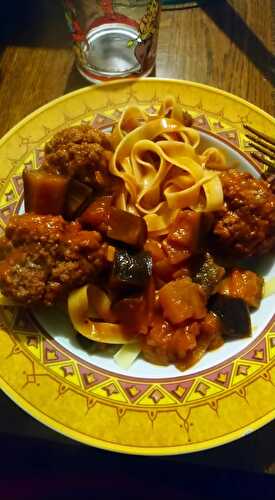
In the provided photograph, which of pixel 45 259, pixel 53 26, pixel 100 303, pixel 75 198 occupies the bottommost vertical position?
pixel 100 303

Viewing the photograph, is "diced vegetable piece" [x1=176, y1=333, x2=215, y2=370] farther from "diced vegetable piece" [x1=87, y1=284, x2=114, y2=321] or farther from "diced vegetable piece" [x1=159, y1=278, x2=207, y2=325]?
→ "diced vegetable piece" [x1=87, y1=284, x2=114, y2=321]

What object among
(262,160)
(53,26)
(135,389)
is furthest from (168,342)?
(53,26)

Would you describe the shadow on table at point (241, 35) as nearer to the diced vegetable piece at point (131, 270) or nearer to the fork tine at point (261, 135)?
the fork tine at point (261, 135)

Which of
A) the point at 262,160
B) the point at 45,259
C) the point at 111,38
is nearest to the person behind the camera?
the point at 45,259

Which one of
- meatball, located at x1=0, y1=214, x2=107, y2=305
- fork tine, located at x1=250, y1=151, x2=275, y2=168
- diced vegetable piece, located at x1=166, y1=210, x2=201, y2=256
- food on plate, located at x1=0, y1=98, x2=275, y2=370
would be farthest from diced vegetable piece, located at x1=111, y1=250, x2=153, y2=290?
fork tine, located at x1=250, y1=151, x2=275, y2=168

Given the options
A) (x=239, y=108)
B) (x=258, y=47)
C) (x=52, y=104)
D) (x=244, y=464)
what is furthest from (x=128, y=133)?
(x=244, y=464)

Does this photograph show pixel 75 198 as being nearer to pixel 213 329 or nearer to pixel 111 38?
pixel 213 329
